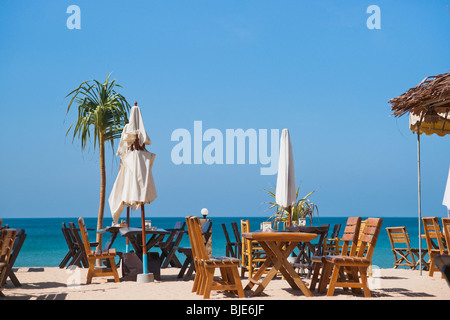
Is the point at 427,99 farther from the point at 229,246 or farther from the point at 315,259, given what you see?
the point at 229,246

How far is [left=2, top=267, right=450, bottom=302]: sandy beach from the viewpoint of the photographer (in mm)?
6546

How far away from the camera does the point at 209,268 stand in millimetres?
6277

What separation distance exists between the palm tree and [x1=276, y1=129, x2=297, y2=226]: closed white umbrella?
4.02 m

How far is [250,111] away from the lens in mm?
61125

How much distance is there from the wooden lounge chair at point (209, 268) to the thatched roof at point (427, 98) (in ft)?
10.2

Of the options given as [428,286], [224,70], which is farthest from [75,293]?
[224,70]

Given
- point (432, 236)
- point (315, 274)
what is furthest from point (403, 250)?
point (315, 274)

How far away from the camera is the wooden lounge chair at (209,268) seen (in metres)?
6.26

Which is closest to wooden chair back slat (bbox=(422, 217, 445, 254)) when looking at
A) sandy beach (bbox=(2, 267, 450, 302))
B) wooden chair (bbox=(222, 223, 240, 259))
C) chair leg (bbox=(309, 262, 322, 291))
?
sandy beach (bbox=(2, 267, 450, 302))

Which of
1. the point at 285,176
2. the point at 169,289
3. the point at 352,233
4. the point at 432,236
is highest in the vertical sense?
the point at 285,176

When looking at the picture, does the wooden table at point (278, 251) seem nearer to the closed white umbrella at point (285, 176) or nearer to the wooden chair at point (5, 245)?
the closed white umbrella at point (285, 176)

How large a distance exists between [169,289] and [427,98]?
409cm

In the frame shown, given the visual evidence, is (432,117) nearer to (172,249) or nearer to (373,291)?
(373,291)
